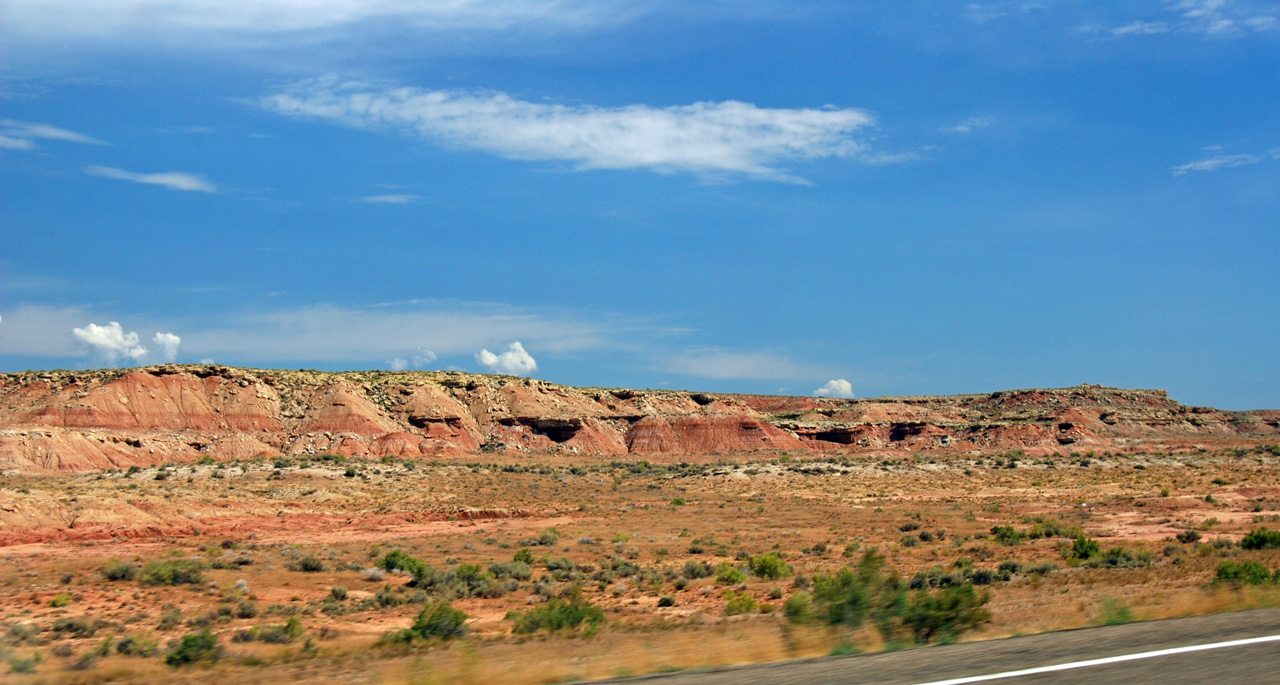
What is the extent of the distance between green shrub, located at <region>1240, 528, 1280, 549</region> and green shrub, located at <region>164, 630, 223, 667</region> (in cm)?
2518

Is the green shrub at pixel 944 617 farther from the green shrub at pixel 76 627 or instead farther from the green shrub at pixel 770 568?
the green shrub at pixel 76 627

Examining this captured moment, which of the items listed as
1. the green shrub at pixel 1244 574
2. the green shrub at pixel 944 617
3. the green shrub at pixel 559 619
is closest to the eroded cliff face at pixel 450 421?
the green shrub at pixel 559 619

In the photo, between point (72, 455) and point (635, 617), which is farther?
point (72, 455)

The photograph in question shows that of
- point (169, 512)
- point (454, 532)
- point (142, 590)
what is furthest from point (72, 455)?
point (142, 590)

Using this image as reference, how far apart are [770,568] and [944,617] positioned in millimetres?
12444

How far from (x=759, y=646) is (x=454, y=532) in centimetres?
2643

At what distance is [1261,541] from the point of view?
910 inches

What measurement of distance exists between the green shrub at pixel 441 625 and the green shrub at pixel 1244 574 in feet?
44.6

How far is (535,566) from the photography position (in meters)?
25.2

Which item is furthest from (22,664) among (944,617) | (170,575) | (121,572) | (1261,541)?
(1261,541)

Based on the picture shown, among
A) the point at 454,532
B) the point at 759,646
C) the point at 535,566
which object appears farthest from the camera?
the point at 454,532

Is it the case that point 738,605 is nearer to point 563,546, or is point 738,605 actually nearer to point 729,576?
point 729,576

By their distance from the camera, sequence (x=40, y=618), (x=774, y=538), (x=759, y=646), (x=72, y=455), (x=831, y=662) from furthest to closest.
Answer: (x=72, y=455) < (x=774, y=538) < (x=40, y=618) < (x=759, y=646) < (x=831, y=662)

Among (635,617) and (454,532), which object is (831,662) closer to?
(635,617)
